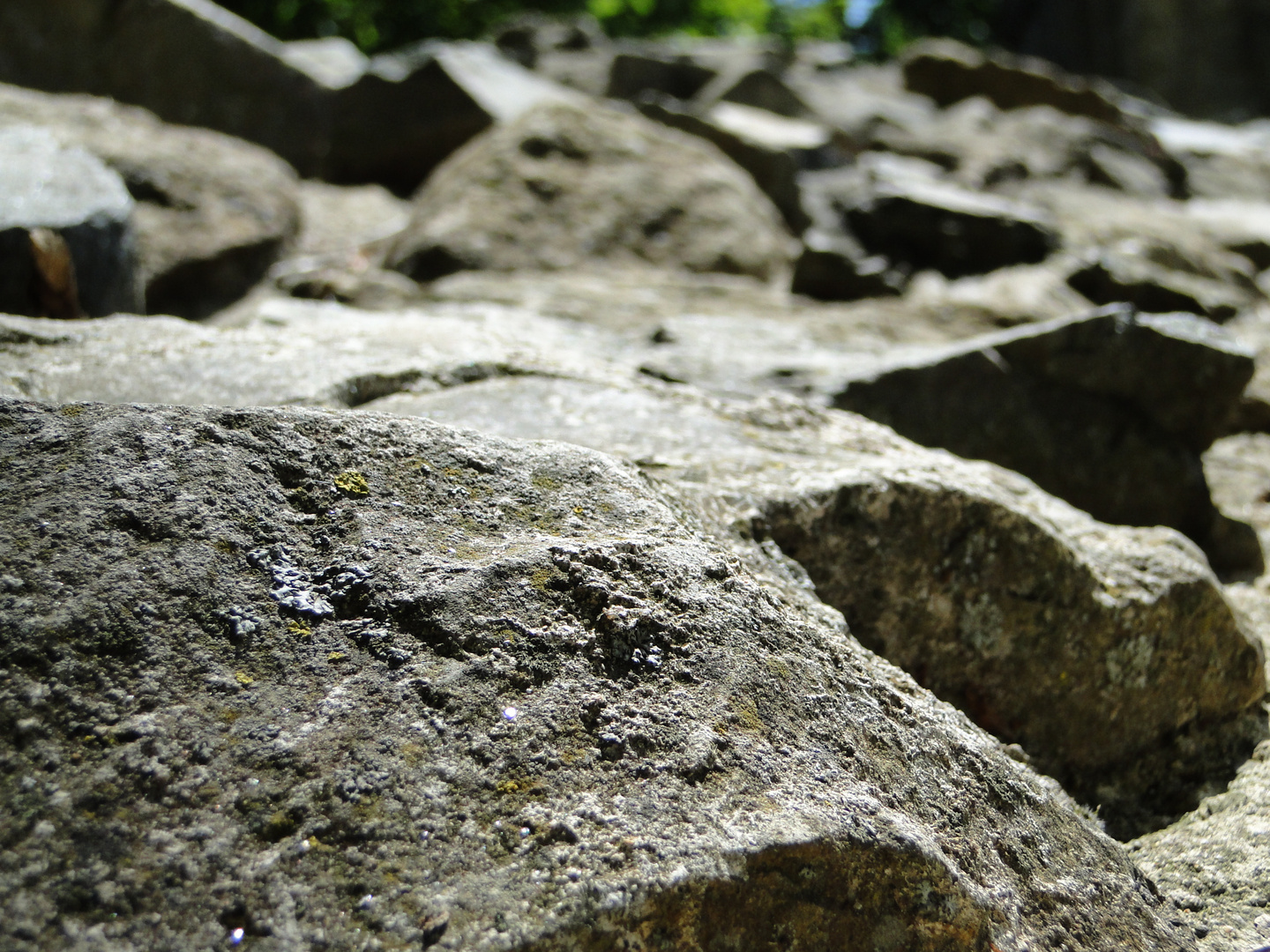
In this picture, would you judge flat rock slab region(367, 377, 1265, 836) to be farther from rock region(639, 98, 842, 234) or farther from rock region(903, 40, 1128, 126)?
rock region(903, 40, 1128, 126)

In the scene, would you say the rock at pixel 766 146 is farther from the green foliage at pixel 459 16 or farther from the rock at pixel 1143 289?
the green foliage at pixel 459 16

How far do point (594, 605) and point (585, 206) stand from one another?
2.80 meters

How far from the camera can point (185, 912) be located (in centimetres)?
85

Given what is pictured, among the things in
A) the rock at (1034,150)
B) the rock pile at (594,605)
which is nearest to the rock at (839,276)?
the rock pile at (594,605)

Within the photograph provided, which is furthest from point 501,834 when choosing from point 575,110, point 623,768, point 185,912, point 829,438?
point 575,110

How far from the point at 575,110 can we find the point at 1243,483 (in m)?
2.85

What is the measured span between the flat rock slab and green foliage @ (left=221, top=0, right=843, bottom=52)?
1101 centimetres

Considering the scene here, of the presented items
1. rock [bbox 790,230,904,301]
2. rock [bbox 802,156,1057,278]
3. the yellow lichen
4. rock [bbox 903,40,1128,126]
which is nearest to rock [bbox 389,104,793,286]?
rock [bbox 790,230,904,301]

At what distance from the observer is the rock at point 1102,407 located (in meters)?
2.38

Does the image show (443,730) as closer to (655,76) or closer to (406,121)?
(406,121)

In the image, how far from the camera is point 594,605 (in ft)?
3.88

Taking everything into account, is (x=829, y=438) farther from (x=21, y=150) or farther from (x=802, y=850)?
(x=21, y=150)

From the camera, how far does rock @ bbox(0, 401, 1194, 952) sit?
896 mm

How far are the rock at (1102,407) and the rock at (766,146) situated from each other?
2.13 meters
